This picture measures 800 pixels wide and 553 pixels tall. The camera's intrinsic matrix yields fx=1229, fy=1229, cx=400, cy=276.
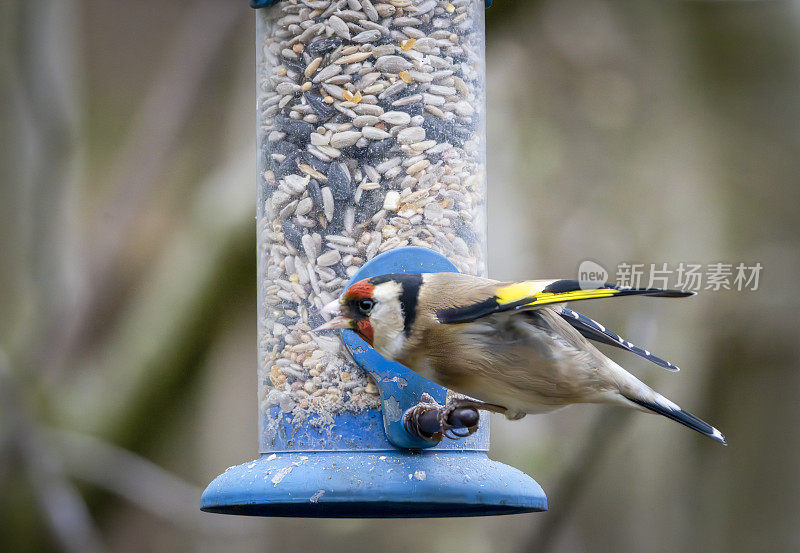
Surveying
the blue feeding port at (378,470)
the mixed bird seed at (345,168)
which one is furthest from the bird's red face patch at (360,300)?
the mixed bird seed at (345,168)

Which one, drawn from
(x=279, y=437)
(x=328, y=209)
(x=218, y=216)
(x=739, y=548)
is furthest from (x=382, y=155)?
(x=739, y=548)

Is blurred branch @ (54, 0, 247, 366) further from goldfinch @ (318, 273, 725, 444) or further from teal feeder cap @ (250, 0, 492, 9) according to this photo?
goldfinch @ (318, 273, 725, 444)

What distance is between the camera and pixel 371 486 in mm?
4355

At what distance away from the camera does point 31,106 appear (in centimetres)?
646

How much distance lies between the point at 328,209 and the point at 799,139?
12.8 feet

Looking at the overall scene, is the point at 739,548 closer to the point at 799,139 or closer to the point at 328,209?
the point at 799,139

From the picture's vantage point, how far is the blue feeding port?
14.3 ft

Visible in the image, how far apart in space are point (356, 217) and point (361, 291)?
1.40ft

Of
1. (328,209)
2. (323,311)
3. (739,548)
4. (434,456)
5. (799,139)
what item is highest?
(799,139)

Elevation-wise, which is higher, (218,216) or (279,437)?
(218,216)

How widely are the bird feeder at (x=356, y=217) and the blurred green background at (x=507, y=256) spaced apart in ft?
6.29

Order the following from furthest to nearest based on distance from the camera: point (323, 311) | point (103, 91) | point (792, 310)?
point (103, 91) → point (792, 310) → point (323, 311)

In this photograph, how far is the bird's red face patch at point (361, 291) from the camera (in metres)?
4.42

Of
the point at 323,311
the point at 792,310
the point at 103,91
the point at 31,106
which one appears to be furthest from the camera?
the point at 103,91
